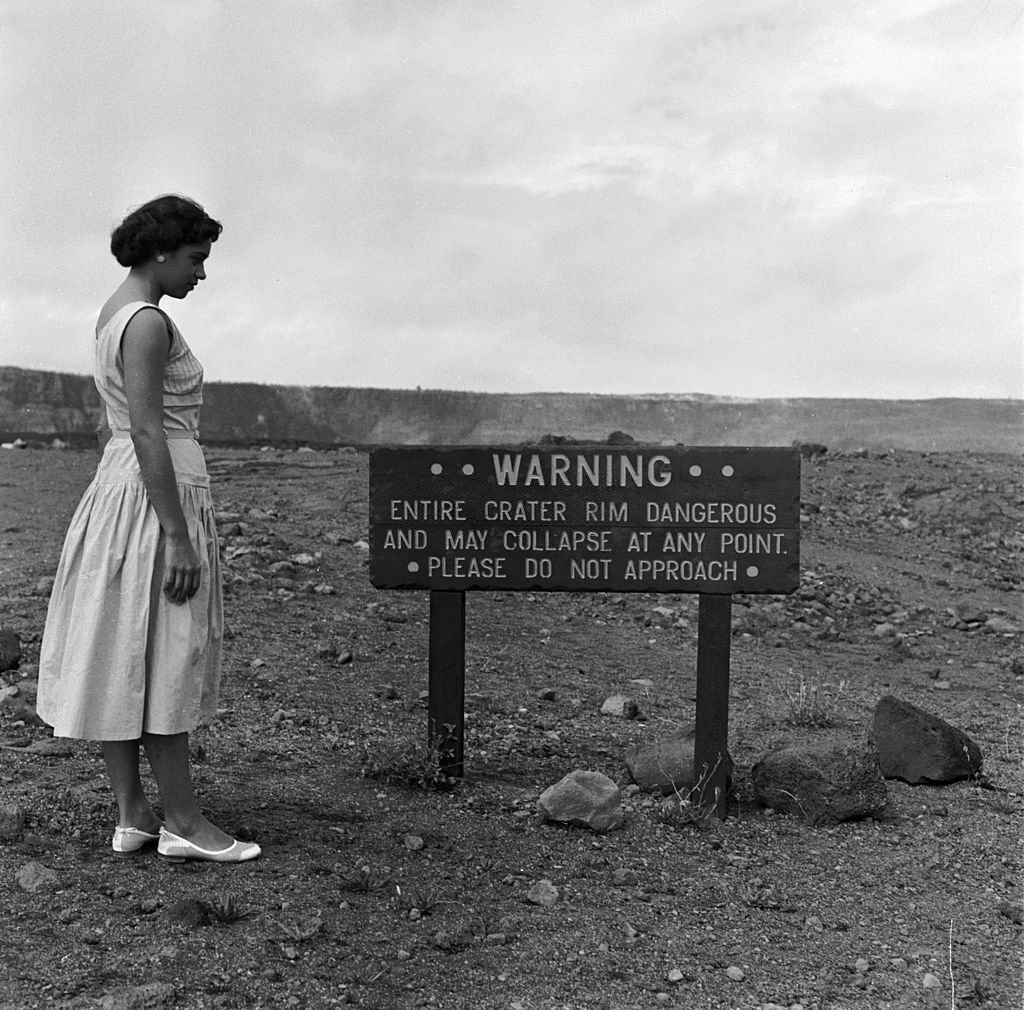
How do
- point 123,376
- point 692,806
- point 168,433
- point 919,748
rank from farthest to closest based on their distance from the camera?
point 919,748 → point 692,806 → point 168,433 → point 123,376

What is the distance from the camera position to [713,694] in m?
4.80

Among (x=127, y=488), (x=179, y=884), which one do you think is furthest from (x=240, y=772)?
(x=127, y=488)

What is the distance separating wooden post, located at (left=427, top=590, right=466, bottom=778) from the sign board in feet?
0.47

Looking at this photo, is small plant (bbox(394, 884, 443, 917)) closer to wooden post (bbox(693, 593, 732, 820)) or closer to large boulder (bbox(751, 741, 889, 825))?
wooden post (bbox(693, 593, 732, 820))

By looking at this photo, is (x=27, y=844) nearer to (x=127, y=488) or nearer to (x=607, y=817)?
(x=127, y=488)

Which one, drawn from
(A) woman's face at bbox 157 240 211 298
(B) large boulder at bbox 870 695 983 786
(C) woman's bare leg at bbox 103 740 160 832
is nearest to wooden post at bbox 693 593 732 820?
(B) large boulder at bbox 870 695 983 786

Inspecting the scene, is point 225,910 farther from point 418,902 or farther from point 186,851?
point 418,902

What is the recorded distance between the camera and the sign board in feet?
15.5

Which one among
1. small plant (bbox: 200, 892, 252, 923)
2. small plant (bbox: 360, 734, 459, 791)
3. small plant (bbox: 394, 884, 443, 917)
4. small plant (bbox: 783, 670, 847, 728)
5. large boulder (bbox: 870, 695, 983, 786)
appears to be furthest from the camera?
small plant (bbox: 783, 670, 847, 728)

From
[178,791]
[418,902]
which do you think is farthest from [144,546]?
[418,902]

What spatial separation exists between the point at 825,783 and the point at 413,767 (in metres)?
1.70

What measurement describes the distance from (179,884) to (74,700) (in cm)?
67

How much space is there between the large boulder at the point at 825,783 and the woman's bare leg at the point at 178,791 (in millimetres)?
2238

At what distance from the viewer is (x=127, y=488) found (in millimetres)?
3645
